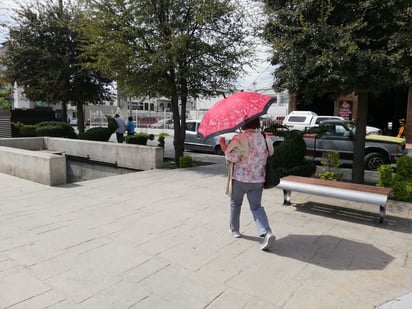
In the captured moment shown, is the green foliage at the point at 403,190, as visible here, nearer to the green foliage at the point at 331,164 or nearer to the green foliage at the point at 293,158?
the green foliage at the point at 331,164

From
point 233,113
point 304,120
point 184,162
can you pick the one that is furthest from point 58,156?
point 304,120

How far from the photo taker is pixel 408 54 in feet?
18.4

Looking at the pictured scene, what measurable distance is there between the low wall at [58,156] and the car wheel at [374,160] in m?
6.59

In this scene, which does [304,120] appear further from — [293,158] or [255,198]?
[255,198]

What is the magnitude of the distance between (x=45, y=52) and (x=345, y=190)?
15.3 meters

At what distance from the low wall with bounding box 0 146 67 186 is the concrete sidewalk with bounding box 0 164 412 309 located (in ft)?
3.82

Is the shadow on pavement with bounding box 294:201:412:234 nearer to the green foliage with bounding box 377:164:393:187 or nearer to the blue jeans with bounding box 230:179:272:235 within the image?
the green foliage with bounding box 377:164:393:187

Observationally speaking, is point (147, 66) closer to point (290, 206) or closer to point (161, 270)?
point (290, 206)

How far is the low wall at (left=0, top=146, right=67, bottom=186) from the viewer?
7.65m

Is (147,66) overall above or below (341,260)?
above

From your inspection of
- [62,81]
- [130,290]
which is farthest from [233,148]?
[62,81]

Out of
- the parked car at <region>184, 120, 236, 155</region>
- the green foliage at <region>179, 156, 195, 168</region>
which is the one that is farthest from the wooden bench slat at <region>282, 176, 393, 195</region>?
the parked car at <region>184, 120, 236, 155</region>

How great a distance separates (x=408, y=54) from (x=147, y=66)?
21.0ft

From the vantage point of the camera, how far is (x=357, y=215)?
5555 mm
